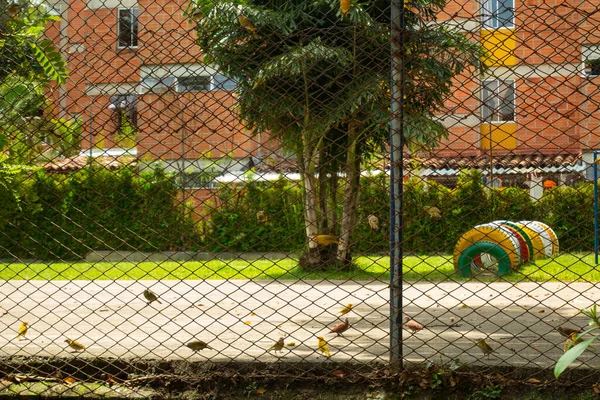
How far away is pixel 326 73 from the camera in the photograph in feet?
22.1

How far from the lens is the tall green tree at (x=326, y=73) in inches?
142

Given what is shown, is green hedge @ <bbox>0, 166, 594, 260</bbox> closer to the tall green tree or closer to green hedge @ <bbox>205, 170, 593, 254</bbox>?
green hedge @ <bbox>205, 170, 593, 254</bbox>

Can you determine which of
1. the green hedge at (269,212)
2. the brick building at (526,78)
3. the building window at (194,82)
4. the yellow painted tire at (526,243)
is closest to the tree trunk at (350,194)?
the brick building at (526,78)

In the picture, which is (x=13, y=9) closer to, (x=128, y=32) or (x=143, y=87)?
(x=143, y=87)

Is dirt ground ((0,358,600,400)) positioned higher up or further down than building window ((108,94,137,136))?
further down

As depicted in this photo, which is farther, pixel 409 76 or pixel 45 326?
pixel 45 326

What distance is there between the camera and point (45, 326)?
4.87 meters

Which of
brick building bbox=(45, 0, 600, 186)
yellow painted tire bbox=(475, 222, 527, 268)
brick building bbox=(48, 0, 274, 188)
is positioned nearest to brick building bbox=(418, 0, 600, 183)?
brick building bbox=(45, 0, 600, 186)

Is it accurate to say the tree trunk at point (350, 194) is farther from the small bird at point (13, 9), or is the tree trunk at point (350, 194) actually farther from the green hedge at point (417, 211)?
the small bird at point (13, 9)

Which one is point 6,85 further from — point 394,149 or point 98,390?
point 394,149

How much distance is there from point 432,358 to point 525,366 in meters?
0.41

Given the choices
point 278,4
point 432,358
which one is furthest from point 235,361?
point 278,4

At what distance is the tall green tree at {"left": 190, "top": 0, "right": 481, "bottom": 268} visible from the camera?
3.62 m

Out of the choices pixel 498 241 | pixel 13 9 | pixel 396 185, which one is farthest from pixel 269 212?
pixel 396 185
